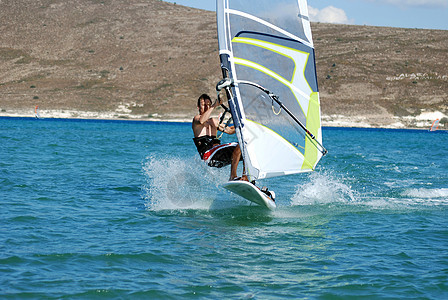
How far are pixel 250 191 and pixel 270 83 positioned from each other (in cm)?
161

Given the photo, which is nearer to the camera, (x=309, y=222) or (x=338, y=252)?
(x=338, y=252)

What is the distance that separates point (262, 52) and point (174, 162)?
334 cm

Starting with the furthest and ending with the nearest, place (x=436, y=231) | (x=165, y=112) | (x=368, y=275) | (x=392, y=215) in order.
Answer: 1. (x=165, y=112)
2. (x=392, y=215)
3. (x=436, y=231)
4. (x=368, y=275)

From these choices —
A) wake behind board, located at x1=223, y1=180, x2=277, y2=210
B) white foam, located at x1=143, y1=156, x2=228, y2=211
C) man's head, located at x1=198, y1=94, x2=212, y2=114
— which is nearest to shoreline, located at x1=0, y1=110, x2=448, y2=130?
white foam, located at x1=143, y1=156, x2=228, y2=211

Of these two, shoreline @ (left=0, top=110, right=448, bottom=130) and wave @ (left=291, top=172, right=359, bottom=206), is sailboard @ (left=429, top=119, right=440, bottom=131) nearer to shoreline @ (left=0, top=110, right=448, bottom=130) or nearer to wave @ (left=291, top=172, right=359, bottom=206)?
shoreline @ (left=0, top=110, right=448, bottom=130)

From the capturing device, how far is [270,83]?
27.1ft

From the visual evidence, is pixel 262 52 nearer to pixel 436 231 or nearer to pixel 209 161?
pixel 209 161

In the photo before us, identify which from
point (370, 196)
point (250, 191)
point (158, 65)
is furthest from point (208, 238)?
point (158, 65)

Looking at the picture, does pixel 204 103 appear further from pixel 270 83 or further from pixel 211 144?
pixel 270 83

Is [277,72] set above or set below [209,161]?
above

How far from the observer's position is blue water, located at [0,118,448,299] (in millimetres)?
5277

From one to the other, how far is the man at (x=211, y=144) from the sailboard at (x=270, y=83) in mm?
468

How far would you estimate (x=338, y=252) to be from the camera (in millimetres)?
6551

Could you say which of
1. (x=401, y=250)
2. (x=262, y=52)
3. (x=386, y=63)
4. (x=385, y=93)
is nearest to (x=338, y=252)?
(x=401, y=250)
